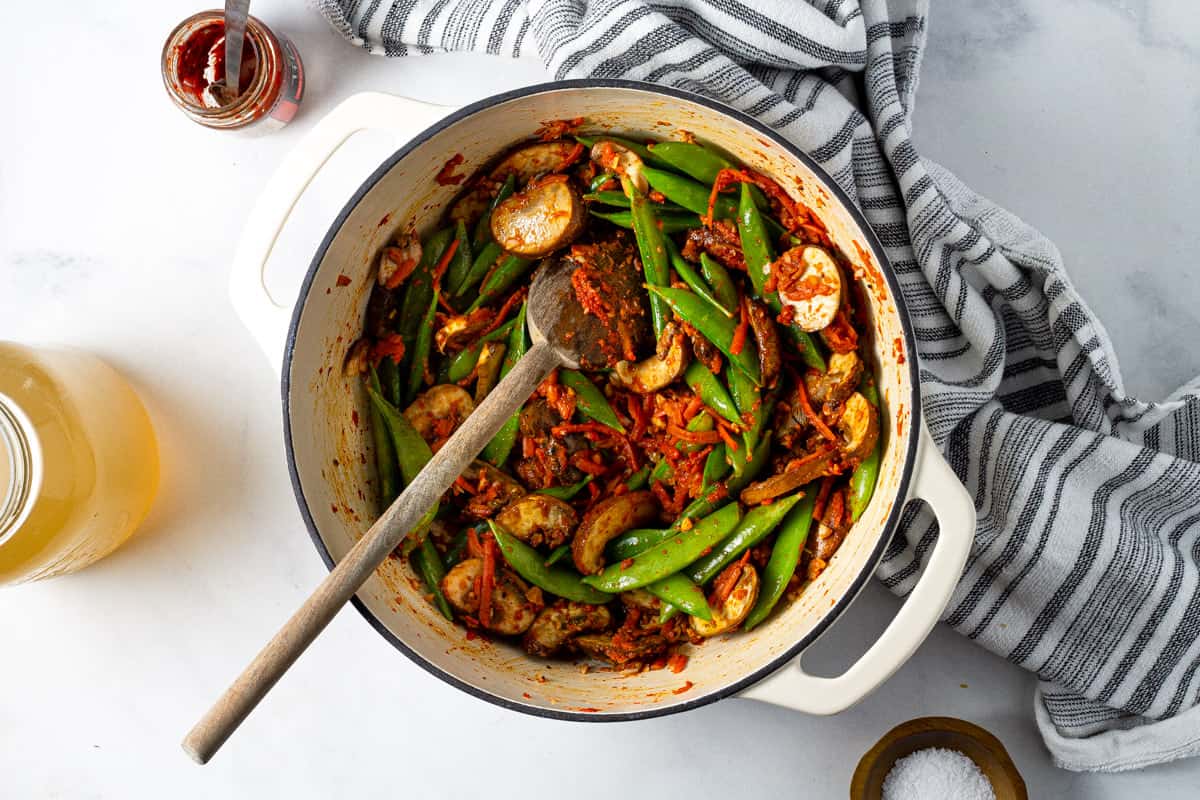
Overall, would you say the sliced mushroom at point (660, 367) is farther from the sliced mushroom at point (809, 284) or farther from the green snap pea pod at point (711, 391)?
the sliced mushroom at point (809, 284)

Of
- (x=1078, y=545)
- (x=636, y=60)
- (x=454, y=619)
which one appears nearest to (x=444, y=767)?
(x=454, y=619)

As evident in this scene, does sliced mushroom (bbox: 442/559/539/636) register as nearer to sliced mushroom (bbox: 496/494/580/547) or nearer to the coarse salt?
sliced mushroom (bbox: 496/494/580/547)

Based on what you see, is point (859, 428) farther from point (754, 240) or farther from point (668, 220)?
point (668, 220)

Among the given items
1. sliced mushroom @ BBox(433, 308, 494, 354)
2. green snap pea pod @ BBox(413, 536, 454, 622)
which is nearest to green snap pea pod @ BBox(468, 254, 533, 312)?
sliced mushroom @ BBox(433, 308, 494, 354)

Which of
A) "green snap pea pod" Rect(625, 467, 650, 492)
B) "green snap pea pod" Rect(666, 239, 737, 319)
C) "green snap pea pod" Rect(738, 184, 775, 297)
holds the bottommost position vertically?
"green snap pea pod" Rect(625, 467, 650, 492)

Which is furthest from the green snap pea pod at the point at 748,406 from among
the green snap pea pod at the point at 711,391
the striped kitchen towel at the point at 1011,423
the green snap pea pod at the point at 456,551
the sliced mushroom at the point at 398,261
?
the sliced mushroom at the point at 398,261

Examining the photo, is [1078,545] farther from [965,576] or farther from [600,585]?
[600,585]
